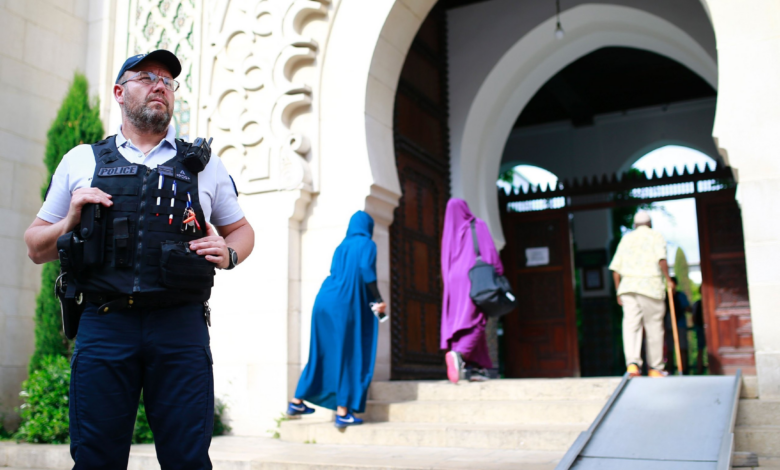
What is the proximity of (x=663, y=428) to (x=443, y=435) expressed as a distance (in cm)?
154

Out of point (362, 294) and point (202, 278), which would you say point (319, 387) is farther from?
point (202, 278)

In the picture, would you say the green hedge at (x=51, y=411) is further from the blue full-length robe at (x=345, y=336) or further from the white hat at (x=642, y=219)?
the white hat at (x=642, y=219)

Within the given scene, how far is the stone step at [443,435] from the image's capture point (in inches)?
195

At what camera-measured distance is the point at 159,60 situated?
2553mm

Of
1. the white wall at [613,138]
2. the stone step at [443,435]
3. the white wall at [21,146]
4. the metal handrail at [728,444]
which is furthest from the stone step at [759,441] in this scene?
the white wall at [613,138]

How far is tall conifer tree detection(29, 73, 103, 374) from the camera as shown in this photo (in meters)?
6.88

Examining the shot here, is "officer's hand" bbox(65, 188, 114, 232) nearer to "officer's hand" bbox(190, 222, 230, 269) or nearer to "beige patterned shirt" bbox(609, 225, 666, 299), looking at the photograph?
"officer's hand" bbox(190, 222, 230, 269)

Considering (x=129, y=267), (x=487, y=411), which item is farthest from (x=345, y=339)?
(x=129, y=267)

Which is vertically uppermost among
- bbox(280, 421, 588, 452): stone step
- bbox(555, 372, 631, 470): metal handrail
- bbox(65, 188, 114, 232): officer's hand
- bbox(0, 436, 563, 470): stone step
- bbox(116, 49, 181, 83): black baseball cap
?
bbox(116, 49, 181, 83): black baseball cap

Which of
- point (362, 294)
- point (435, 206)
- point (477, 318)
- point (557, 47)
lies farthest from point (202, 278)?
point (557, 47)

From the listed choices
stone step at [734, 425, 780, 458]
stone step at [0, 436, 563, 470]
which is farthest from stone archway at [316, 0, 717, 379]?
stone step at [734, 425, 780, 458]

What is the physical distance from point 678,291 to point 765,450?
5.38 m

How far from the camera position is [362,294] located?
19.4ft

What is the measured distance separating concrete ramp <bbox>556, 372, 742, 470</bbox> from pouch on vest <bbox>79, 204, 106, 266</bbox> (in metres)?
2.61
